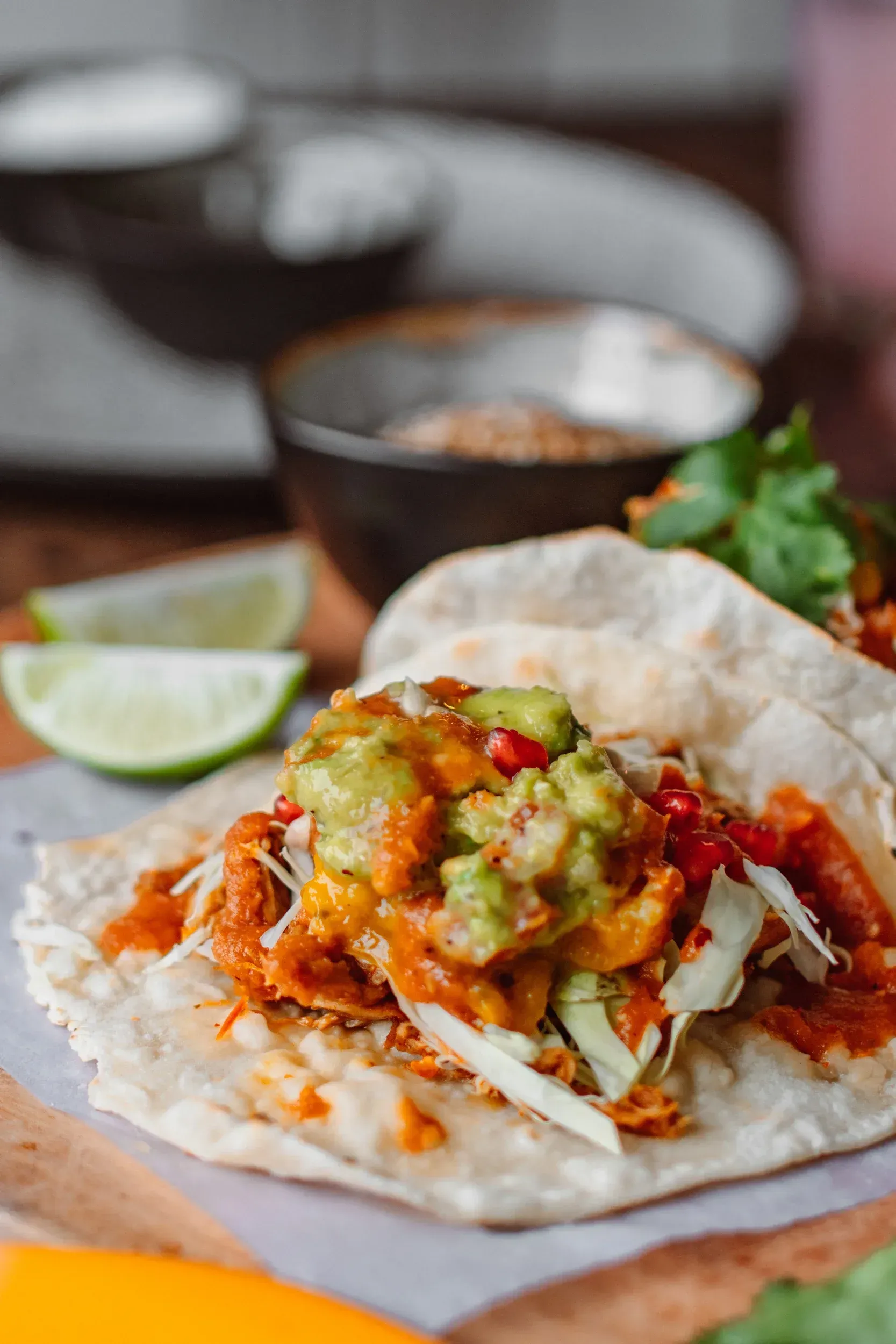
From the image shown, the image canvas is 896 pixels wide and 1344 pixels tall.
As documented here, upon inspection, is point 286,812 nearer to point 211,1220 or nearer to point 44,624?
point 211,1220

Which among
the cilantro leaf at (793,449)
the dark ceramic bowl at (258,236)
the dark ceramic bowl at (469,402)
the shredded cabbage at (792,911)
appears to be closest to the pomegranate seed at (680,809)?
the shredded cabbage at (792,911)

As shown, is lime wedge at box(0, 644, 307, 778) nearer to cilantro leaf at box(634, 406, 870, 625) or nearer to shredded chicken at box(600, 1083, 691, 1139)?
cilantro leaf at box(634, 406, 870, 625)

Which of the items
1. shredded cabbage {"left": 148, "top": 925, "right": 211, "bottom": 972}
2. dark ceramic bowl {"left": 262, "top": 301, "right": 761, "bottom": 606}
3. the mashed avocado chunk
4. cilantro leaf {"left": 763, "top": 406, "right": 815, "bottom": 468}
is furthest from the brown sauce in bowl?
shredded cabbage {"left": 148, "top": 925, "right": 211, "bottom": 972}

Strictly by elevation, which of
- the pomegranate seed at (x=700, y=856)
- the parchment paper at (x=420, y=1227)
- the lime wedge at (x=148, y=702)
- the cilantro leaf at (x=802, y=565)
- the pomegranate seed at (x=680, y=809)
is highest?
the cilantro leaf at (x=802, y=565)

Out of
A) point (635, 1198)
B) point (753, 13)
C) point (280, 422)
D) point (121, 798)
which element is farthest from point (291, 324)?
point (753, 13)

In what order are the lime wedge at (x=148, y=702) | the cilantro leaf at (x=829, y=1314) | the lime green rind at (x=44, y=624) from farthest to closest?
the lime green rind at (x=44, y=624) → the lime wedge at (x=148, y=702) → the cilantro leaf at (x=829, y=1314)

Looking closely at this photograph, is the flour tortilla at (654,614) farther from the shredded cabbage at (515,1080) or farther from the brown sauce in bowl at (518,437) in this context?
the shredded cabbage at (515,1080)
